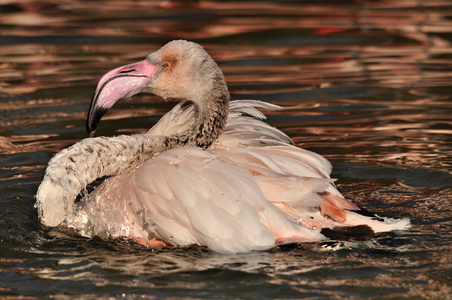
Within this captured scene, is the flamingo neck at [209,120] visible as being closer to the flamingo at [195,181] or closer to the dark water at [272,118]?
the flamingo at [195,181]

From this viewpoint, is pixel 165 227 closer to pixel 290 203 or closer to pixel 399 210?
pixel 290 203

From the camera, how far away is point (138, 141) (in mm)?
5805

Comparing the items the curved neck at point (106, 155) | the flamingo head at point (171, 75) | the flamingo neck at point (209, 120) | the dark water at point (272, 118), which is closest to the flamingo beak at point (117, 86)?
the flamingo head at point (171, 75)

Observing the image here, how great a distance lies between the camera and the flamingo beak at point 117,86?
5762 mm

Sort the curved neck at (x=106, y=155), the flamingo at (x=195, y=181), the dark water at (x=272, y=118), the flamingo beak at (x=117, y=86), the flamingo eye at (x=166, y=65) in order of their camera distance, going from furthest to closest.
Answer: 1. the flamingo eye at (x=166, y=65)
2. the flamingo beak at (x=117, y=86)
3. the curved neck at (x=106, y=155)
4. the flamingo at (x=195, y=181)
5. the dark water at (x=272, y=118)

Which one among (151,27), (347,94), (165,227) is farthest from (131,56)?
(165,227)

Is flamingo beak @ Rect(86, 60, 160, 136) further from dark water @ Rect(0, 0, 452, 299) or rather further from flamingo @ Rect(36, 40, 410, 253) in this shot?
dark water @ Rect(0, 0, 452, 299)

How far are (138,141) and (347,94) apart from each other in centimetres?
397

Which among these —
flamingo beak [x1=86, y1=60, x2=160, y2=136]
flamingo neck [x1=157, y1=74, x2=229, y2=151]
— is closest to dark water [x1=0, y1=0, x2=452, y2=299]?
flamingo beak [x1=86, y1=60, x2=160, y2=136]

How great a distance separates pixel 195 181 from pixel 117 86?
1.16 metres

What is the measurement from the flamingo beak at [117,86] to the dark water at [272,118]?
89 centimetres

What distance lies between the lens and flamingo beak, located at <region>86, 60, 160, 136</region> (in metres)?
5.76

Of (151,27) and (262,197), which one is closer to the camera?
(262,197)

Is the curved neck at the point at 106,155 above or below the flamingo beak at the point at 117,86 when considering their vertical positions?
below
